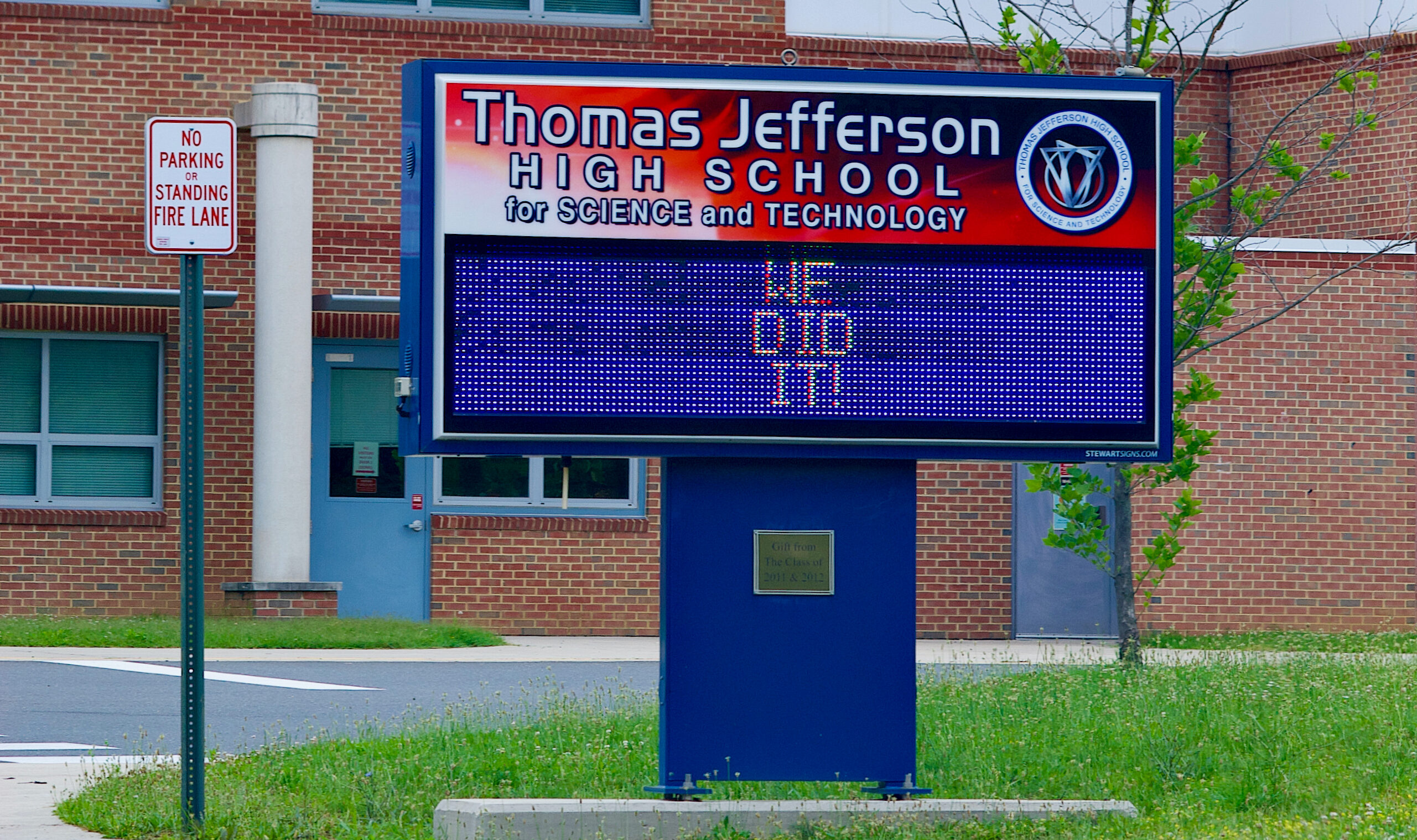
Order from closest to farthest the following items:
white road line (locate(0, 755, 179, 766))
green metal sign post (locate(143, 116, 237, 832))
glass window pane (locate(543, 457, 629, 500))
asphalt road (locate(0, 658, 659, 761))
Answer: green metal sign post (locate(143, 116, 237, 832)) < white road line (locate(0, 755, 179, 766)) < asphalt road (locate(0, 658, 659, 761)) < glass window pane (locate(543, 457, 629, 500))

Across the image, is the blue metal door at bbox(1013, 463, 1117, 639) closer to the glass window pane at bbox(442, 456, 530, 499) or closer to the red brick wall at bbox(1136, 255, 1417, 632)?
the red brick wall at bbox(1136, 255, 1417, 632)

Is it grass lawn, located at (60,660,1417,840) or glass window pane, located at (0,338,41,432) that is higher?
glass window pane, located at (0,338,41,432)

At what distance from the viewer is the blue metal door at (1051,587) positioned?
18.3 meters

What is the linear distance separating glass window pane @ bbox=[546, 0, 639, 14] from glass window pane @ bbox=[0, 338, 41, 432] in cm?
613

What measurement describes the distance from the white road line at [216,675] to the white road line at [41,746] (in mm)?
2665

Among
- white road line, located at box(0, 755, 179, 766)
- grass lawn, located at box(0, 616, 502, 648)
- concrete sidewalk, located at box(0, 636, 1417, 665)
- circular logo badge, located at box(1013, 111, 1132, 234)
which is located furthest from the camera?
grass lawn, located at box(0, 616, 502, 648)

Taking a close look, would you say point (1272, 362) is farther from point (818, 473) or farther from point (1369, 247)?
point (818, 473)

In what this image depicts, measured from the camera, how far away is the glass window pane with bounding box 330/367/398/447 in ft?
58.7

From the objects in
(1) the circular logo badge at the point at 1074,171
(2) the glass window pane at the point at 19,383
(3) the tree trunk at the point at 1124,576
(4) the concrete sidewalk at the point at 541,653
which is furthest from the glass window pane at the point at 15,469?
(1) the circular logo badge at the point at 1074,171

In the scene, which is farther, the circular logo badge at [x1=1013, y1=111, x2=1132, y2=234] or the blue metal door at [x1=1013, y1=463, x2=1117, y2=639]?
the blue metal door at [x1=1013, y1=463, x2=1117, y2=639]

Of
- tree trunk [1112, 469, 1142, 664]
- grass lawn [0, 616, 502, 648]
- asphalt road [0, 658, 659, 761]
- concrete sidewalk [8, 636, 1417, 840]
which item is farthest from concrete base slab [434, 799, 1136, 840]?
grass lawn [0, 616, 502, 648]

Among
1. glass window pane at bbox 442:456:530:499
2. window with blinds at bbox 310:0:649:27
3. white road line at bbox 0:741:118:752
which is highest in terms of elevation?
window with blinds at bbox 310:0:649:27

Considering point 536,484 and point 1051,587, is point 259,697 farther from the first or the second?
point 1051,587

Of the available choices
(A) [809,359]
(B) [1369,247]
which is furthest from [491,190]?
(B) [1369,247]
